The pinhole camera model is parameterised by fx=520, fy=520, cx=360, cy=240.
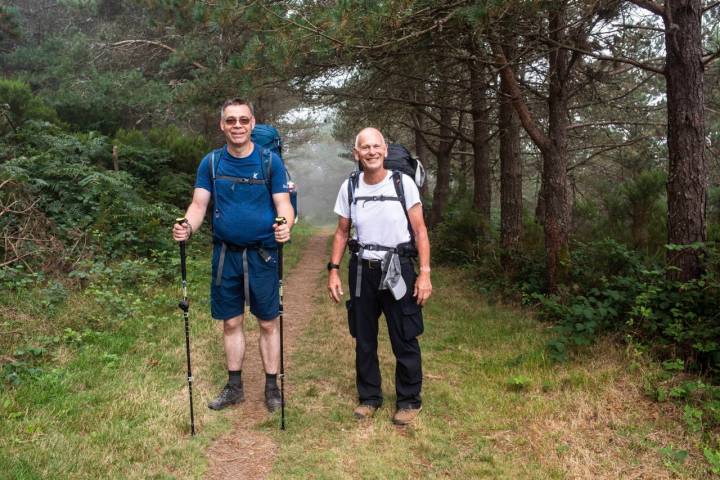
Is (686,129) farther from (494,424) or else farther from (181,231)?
(181,231)

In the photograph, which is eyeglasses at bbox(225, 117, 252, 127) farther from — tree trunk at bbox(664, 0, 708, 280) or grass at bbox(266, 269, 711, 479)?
tree trunk at bbox(664, 0, 708, 280)

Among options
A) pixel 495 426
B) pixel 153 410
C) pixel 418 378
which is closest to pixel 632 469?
pixel 495 426

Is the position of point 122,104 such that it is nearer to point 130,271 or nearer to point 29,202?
point 29,202

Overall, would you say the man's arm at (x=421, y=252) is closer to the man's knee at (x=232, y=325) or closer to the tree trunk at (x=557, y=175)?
the man's knee at (x=232, y=325)

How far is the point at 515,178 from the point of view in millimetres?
8641

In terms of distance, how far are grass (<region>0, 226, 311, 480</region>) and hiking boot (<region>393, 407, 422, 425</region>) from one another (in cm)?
125

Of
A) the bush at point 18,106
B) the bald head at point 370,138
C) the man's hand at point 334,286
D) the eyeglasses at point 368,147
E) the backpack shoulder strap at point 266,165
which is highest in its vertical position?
the bush at point 18,106

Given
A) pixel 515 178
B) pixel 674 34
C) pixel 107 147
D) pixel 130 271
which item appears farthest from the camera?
pixel 107 147

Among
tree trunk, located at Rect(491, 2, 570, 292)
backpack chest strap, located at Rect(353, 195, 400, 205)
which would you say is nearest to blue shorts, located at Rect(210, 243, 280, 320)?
backpack chest strap, located at Rect(353, 195, 400, 205)

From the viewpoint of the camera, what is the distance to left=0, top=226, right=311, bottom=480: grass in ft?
10.3

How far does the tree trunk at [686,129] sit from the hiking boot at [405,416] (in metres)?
2.84

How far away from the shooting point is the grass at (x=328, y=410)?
10.4ft

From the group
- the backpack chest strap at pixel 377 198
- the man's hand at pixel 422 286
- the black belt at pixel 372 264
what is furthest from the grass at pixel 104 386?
the backpack chest strap at pixel 377 198

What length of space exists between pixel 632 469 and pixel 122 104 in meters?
14.0
